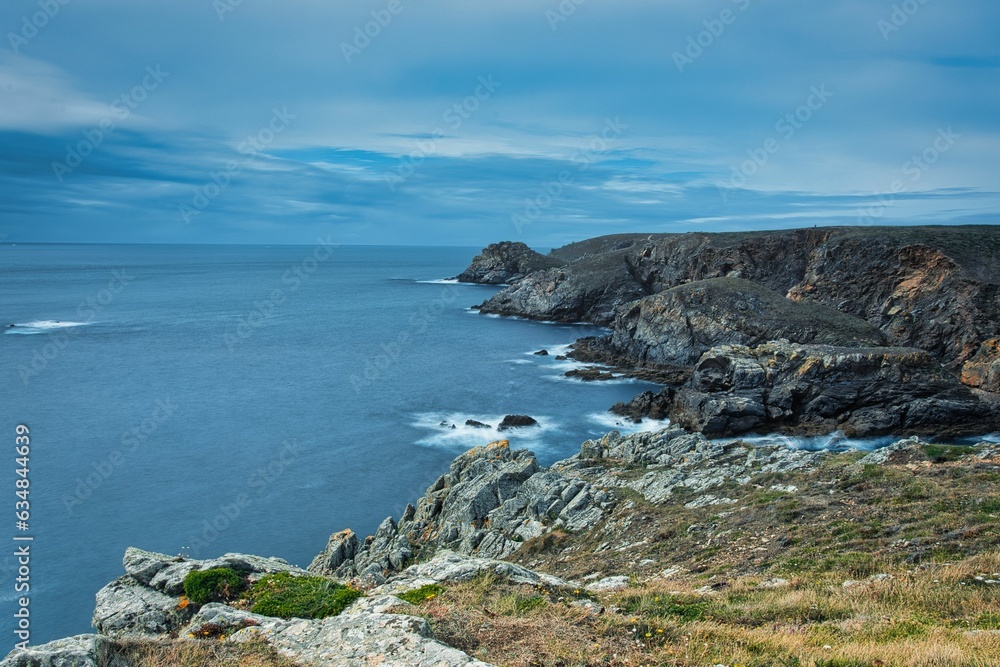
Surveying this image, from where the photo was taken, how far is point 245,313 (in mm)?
112000

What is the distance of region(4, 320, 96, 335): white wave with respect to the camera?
8694 cm

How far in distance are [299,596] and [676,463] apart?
2037cm

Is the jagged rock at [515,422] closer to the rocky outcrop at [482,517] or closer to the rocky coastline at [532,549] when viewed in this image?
the rocky coastline at [532,549]

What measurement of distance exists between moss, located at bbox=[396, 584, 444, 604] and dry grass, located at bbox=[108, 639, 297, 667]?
310 centimetres

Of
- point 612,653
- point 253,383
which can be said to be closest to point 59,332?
point 253,383

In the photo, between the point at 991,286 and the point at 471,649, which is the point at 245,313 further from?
the point at 471,649

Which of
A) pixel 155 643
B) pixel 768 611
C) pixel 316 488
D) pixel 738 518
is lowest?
pixel 316 488

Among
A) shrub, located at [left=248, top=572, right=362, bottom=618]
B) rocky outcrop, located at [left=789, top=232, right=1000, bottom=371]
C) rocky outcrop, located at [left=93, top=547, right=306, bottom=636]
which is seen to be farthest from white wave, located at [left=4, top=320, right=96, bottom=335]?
rocky outcrop, located at [left=789, top=232, right=1000, bottom=371]

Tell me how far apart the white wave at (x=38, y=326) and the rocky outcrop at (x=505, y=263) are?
9660 cm

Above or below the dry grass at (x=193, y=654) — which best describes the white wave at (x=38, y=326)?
above

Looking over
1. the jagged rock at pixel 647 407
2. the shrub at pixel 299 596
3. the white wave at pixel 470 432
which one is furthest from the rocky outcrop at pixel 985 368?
the shrub at pixel 299 596

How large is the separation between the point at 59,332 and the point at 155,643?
305 ft

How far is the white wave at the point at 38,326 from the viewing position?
86938 millimetres

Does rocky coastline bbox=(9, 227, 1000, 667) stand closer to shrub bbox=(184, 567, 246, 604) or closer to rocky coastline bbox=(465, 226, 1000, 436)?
shrub bbox=(184, 567, 246, 604)
